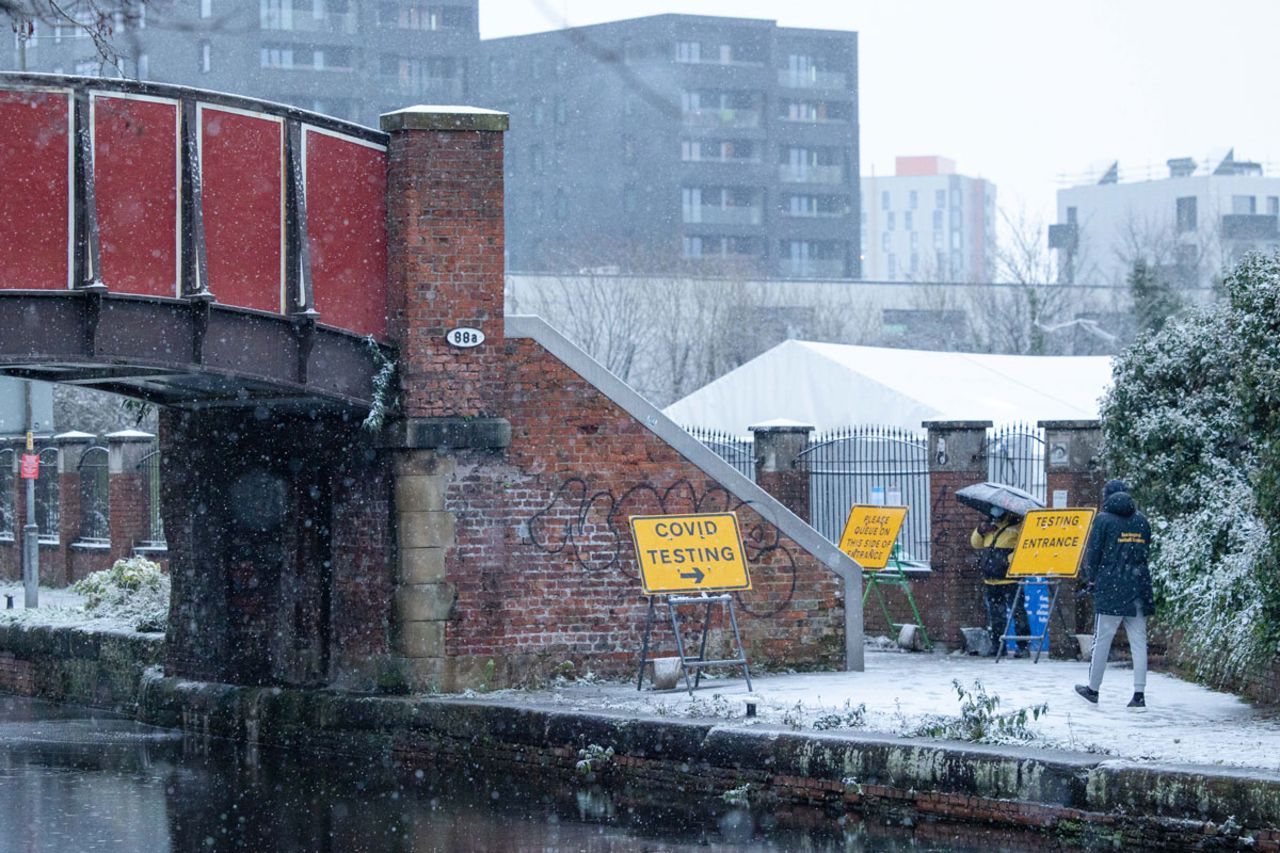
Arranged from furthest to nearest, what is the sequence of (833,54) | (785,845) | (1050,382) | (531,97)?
(833,54), (531,97), (1050,382), (785,845)

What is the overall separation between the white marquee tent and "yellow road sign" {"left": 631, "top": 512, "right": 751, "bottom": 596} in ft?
37.1

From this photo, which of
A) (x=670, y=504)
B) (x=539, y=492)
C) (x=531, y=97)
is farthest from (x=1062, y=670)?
(x=531, y=97)

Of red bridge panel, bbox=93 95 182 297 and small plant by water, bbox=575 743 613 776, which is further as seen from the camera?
red bridge panel, bbox=93 95 182 297

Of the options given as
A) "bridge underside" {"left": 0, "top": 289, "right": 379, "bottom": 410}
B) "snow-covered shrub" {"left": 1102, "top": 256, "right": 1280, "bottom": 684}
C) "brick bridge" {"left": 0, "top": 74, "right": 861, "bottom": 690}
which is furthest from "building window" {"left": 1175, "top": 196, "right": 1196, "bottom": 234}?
"bridge underside" {"left": 0, "top": 289, "right": 379, "bottom": 410}

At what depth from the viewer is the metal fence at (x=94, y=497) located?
2839 centimetres

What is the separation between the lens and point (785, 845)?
1021cm

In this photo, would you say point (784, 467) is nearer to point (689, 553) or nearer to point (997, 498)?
point (997, 498)

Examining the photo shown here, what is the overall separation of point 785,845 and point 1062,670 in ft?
21.4

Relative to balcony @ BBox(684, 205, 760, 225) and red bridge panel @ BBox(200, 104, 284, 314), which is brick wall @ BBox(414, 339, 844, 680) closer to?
red bridge panel @ BBox(200, 104, 284, 314)

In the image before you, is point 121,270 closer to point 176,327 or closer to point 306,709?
point 176,327

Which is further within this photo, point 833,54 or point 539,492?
point 833,54

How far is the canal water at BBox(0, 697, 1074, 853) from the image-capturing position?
1034 cm

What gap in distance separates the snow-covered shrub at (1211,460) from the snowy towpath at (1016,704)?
581mm

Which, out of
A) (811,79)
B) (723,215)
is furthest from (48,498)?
(811,79)
